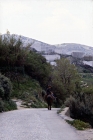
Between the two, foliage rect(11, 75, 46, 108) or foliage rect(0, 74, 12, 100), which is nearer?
foliage rect(0, 74, 12, 100)

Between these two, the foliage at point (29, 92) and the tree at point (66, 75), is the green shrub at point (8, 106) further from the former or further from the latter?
the tree at point (66, 75)

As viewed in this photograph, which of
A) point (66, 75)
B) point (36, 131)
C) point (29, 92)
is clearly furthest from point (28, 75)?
point (36, 131)

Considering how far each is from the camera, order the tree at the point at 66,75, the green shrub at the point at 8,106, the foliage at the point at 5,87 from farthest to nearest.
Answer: the tree at the point at 66,75 < the foliage at the point at 5,87 < the green shrub at the point at 8,106

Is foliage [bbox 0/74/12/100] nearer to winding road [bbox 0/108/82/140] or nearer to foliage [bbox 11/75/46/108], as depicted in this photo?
foliage [bbox 11/75/46/108]

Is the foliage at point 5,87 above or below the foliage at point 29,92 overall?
above

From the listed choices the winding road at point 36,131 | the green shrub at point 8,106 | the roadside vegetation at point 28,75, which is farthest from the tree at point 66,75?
the winding road at point 36,131

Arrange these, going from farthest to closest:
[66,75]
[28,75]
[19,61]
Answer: [66,75] → [28,75] → [19,61]

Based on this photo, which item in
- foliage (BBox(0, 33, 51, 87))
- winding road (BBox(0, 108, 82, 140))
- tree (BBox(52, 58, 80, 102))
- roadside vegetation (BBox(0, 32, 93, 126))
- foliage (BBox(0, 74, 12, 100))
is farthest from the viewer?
tree (BBox(52, 58, 80, 102))

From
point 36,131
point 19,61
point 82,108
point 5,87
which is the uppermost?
point 19,61

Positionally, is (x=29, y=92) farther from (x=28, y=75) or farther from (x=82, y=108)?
(x=82, y=108)

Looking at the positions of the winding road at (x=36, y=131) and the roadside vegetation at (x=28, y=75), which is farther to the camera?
the roadside vegetation at (x=28, y=75)

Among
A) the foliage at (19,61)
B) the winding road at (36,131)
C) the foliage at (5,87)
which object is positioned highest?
the foliage at (19,61)

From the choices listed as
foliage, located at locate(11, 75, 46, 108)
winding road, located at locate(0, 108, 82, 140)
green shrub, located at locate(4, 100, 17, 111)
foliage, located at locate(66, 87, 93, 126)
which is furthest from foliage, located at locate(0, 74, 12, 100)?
winding road, located at locate(0, 108, 82, 140)

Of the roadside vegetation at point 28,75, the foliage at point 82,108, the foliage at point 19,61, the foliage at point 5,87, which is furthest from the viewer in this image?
the foliage at point 19,61
